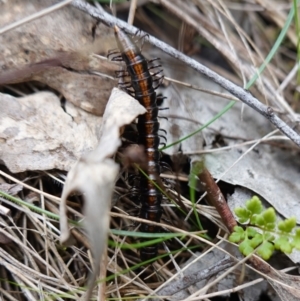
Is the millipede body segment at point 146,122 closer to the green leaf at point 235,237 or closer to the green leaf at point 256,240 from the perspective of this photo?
the green leaf at point 235,237

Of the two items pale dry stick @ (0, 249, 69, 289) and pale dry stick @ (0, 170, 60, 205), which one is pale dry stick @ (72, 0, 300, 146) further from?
pale dry stick @ (0, 249, 69, 289)

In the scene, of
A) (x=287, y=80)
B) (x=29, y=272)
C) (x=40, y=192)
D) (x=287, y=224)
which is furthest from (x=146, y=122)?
(x=287, y=80)

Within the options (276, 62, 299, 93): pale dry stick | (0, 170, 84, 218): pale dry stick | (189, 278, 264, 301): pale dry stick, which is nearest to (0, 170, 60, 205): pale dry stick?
(0, 170, 84, 218): pale dry stick

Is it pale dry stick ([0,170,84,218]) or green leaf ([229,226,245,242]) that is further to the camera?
pale dry stick ([0,170,84,218])

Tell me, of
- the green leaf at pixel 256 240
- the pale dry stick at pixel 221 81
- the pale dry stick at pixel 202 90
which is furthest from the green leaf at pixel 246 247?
the pale dry stick at pixel 202 90

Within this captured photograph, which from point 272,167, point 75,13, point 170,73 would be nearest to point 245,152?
point 272,167

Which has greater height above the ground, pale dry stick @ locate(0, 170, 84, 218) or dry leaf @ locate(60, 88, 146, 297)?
dry leaf @ locate(60, 88, 146, 297)

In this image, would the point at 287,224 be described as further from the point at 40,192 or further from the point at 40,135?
the point at 40,135
